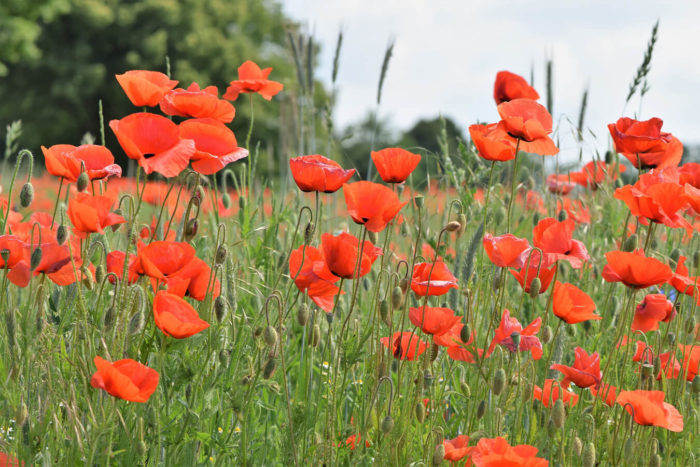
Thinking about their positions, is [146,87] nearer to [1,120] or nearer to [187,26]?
[187,26]

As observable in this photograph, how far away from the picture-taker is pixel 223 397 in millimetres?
1755

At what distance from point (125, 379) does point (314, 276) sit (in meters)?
0.47

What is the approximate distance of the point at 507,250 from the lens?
1.63m

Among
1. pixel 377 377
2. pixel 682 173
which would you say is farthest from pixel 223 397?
pixel 682 173

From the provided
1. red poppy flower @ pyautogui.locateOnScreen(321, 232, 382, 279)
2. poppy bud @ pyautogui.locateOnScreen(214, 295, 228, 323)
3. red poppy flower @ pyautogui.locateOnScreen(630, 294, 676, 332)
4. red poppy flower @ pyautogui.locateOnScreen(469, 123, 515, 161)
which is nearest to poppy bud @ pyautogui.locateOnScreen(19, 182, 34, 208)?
poppy bud @ pyautogui.locateOnScreen(214, 295, 228, 323)

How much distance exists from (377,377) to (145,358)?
47 centimetres

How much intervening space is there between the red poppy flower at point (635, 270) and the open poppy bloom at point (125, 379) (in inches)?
37.0

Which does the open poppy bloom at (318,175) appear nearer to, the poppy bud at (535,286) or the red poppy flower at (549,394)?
the poppy bud at (535,286)

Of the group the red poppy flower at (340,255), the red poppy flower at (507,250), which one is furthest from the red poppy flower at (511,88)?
the red poppy flower at (340,255)

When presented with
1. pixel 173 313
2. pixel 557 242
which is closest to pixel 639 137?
pixel 557 242

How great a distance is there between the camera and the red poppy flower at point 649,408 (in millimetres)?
1473

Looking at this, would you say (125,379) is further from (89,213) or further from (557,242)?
(557,242)

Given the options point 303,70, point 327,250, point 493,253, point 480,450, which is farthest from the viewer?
point 303,70

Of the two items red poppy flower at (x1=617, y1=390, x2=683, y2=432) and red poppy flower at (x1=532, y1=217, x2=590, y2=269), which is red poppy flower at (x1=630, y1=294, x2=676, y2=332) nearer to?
red poppy flower at (x1=532, y1=217, x2=590, y2=269)
